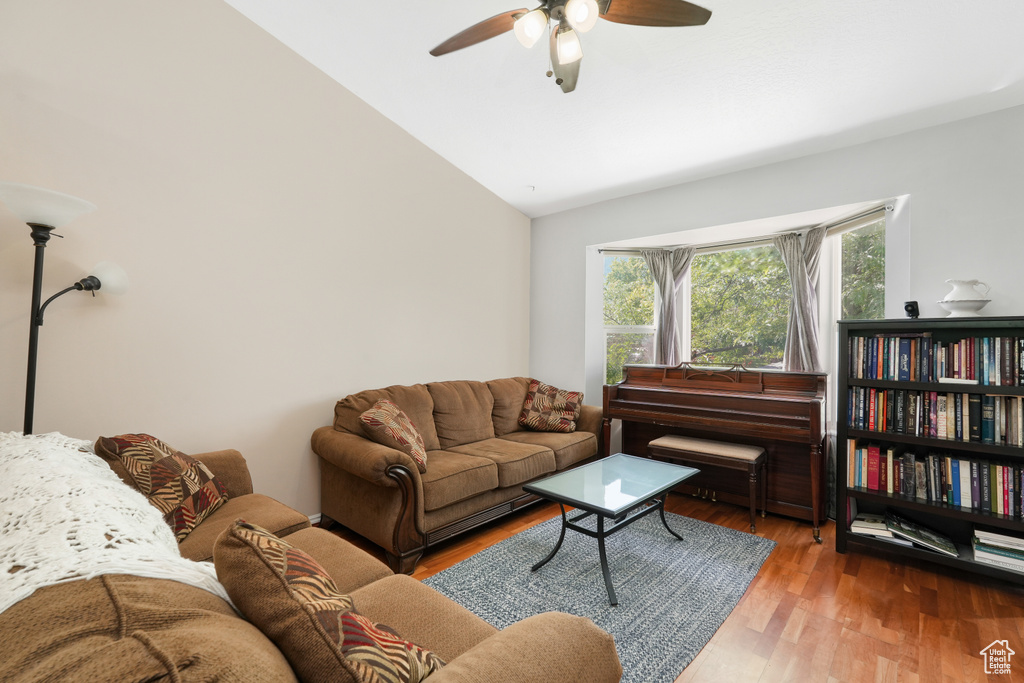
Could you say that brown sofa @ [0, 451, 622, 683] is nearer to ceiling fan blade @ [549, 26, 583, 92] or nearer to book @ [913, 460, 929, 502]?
ceiling fan blade @ [549, 26, 583, 92]

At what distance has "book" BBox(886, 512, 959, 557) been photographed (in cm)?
241

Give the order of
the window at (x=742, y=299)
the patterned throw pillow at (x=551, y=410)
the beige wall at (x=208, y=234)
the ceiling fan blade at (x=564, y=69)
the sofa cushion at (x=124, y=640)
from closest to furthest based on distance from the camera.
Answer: the sofa cushion at (x=124, y=640) < the ceiling fan blade at (x=564, y=69) < the beige wall at (x=208, y=234) < the window at (x=742, y=299) < the patterned throw pillow at (x=551, y=410)

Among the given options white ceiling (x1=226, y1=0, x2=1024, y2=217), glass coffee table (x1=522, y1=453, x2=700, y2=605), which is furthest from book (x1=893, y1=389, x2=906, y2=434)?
white ceiling (x1=226, y1=0, x2=1024, y2=217)

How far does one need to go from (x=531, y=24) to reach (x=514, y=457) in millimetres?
2455

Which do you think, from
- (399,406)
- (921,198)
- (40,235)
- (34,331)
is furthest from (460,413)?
(921,198)

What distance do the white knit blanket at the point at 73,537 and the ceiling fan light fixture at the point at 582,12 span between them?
191 cm

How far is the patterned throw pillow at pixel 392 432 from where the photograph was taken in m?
2.61

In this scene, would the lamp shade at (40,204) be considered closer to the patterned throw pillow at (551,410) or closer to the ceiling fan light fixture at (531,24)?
the ceiling fan light fixture at (531,24)

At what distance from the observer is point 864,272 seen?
331cm

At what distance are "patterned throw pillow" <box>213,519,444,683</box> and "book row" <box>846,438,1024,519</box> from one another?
9.59 ft

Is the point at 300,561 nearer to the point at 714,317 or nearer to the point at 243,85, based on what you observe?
the point at 243,85

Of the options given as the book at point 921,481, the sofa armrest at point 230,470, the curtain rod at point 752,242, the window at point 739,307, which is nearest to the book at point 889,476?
the book at point 921,481

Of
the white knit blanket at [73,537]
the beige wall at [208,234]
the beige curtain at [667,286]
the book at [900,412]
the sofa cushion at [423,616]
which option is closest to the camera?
the white knit blanket at [73,537]

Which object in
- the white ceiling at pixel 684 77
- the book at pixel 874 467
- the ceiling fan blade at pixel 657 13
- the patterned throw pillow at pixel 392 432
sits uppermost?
the white ceiling at pixel 684 77
